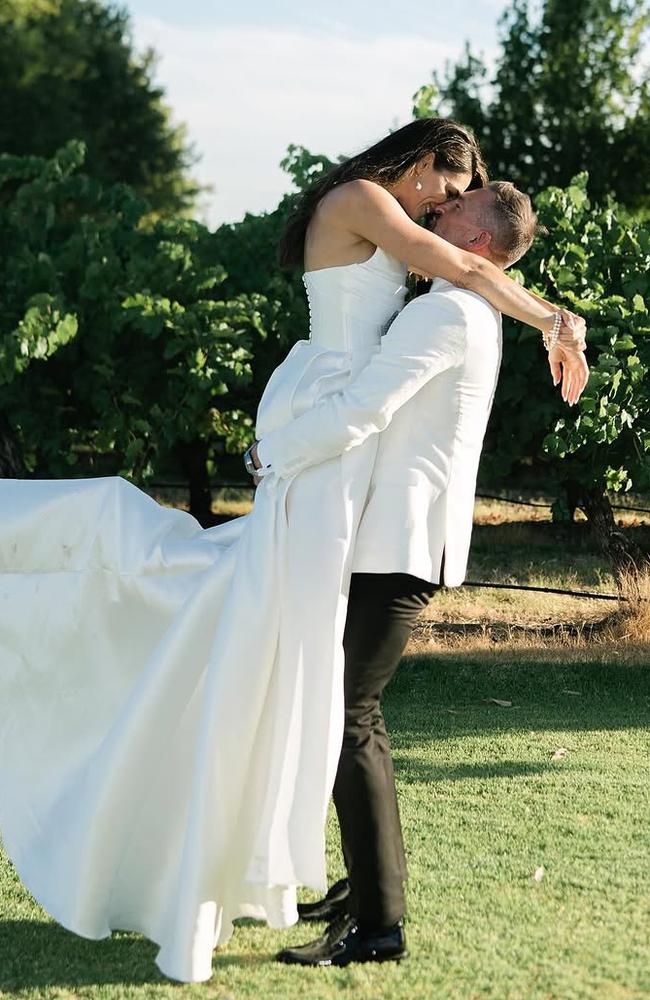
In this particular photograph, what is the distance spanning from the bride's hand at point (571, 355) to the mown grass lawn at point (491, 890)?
142 centimetres

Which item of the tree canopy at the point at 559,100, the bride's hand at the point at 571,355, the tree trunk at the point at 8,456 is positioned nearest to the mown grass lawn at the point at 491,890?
the bride's hand at the point at 571,355

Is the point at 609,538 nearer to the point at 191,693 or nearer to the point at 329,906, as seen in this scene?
the point at 329,906

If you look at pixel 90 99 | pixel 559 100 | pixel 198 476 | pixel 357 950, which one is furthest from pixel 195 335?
pixel 90 99

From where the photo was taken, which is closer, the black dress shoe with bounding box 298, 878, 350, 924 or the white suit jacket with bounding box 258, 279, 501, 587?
the white suit jacket with bounding box 258, 279, 501, 587

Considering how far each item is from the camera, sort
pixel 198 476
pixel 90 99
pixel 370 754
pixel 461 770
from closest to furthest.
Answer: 1. pixel 370 754
2. pixel 461 770
3. pixel 198 476
4. pixel 90 99

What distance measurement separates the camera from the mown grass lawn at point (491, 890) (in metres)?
3.26

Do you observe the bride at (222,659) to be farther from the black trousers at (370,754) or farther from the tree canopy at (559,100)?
the tree canopy at (559,100)

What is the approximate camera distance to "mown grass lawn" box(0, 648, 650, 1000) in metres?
3.26

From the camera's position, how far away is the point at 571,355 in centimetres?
352

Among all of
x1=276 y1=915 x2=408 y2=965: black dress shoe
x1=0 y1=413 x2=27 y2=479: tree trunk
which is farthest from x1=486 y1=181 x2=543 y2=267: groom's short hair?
x1=0 y1=413 x2=27 y2=479: tree trunk

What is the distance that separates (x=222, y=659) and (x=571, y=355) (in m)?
1.20

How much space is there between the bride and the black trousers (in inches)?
3.7

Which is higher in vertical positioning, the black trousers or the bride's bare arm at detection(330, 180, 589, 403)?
the bride's bare arm at detection(330, 180, 589, 403)

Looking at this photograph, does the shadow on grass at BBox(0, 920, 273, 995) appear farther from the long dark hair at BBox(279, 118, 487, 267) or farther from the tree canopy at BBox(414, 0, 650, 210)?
the tree canopy at BBox(414, 0, 650, 210)
